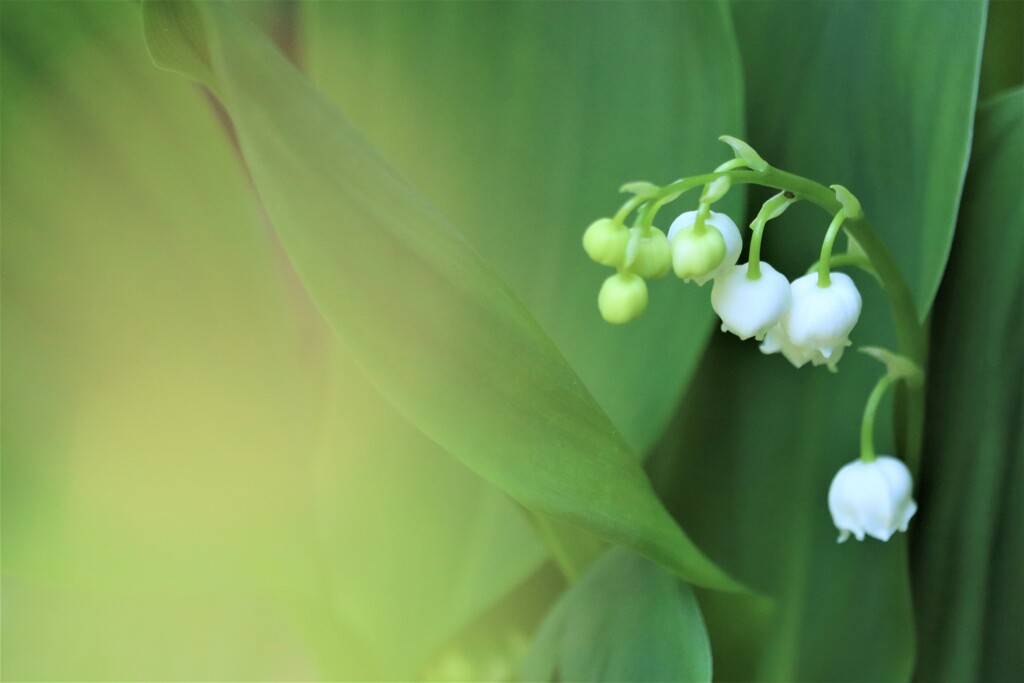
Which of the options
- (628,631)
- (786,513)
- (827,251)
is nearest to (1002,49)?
(827,251)

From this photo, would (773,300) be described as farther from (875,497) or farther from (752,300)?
(875,497)

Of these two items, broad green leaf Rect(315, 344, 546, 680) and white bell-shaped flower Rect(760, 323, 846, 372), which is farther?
broad green leaf Rect(315, 344, 546, 680)

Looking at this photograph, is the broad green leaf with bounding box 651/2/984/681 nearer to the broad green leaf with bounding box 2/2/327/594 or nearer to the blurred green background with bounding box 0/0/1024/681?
the blurred green background with bounding box 0/0/1024/681

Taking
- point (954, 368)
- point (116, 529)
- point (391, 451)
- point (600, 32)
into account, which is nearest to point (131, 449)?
point (116, 529)

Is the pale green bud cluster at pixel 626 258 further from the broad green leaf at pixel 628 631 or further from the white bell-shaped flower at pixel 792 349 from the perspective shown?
the broad green leaf at pixel 628 631

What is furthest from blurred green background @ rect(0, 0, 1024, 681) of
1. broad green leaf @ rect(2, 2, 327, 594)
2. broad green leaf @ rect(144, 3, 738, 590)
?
broad green leaf @ rect(144, 3, 738, 590)

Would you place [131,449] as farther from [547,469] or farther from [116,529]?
[547,469]
